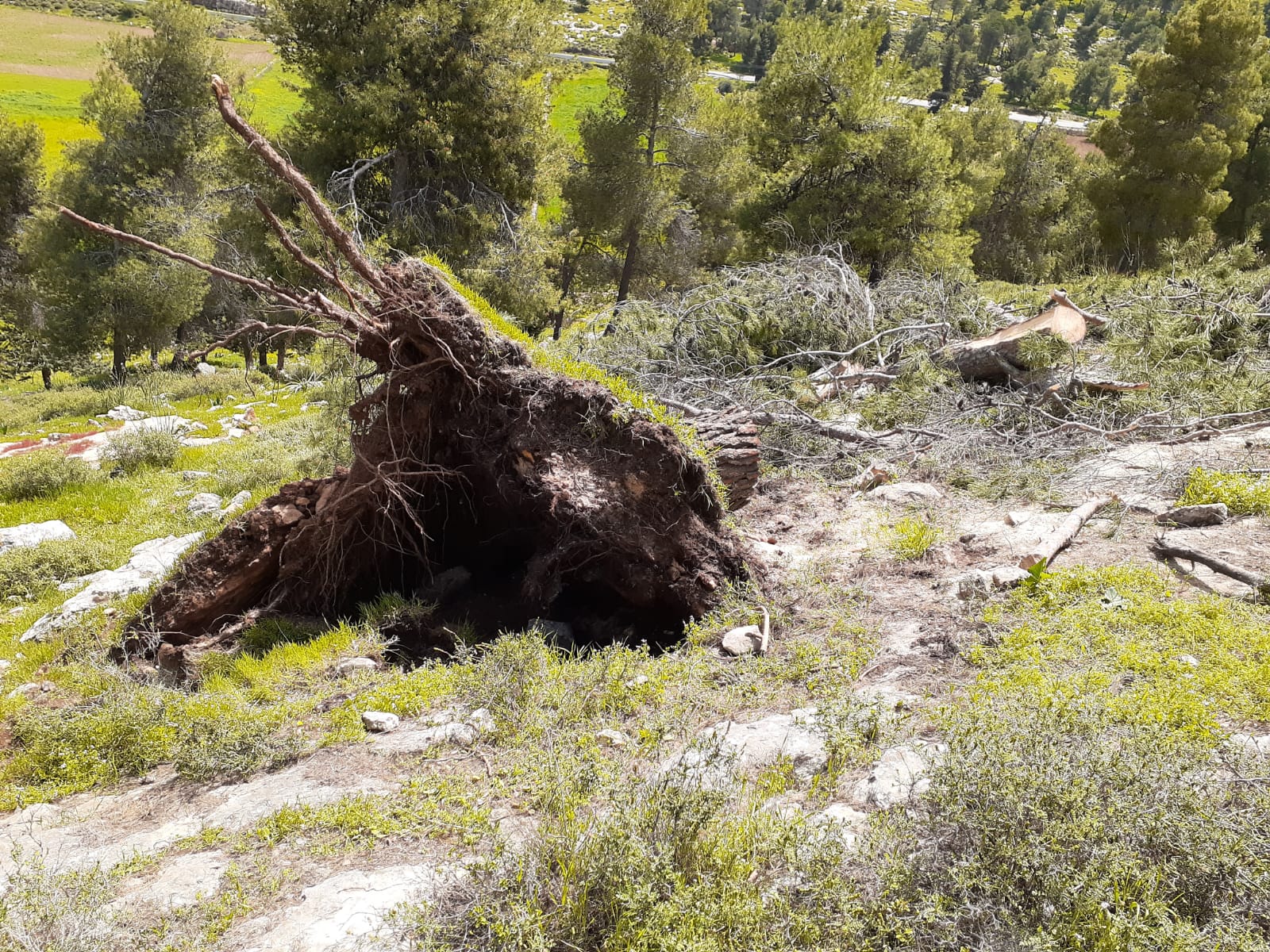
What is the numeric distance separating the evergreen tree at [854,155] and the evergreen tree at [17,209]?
2360cm

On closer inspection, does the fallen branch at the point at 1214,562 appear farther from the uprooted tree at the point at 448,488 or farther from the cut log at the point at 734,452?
the cut log at the point at 734,452

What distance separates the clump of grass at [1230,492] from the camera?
5691 millimetres

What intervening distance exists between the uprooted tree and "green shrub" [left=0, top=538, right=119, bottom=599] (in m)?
2.04

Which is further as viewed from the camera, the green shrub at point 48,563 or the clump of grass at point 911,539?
the green shrub at point 48,563

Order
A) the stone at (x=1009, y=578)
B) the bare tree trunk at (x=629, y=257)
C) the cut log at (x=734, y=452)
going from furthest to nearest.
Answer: the bare tree trunk at (x=629, y=257) < the cut log at (x=734, y=452) < the stone at (x=1009, y=578)

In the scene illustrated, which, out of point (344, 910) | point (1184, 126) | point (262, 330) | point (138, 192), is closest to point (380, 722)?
point (344, 910)

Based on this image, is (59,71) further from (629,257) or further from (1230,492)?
(1230,492)

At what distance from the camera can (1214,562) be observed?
4.95 meters

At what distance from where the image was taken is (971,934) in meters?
2.39

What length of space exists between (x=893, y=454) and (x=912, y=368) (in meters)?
1.88

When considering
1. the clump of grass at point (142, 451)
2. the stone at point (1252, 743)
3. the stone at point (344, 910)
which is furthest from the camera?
the clump of grass at point (142, 451)

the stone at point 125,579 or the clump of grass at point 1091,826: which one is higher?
the clump of grass at point 1091,826

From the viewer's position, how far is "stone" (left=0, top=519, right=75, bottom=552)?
698cm

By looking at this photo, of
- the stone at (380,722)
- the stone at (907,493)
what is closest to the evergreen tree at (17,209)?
the stone at (380,722)
